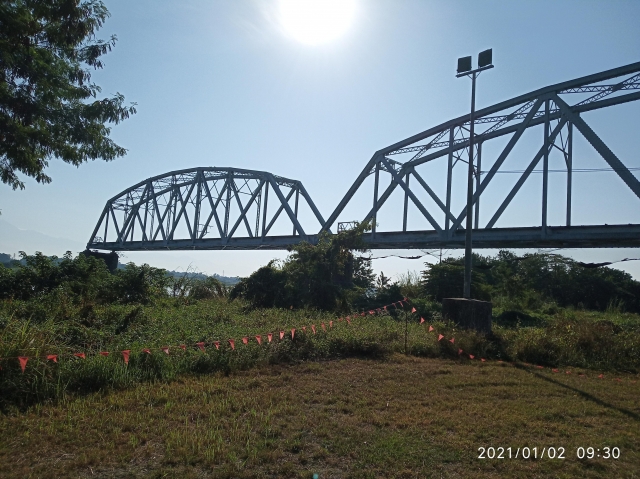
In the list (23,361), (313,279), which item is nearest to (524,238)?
(313,279)

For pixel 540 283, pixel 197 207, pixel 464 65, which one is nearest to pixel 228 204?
pixel 197 207

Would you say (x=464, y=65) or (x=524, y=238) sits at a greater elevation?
(x=464, y=65)

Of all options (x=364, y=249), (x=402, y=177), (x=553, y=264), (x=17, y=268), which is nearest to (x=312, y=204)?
(x=402, y=177)

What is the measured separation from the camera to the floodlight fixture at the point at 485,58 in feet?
41.1

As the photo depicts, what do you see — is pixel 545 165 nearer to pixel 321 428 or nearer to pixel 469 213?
pixel 469 213

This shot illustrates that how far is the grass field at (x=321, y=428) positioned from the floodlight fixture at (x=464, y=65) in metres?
8.65

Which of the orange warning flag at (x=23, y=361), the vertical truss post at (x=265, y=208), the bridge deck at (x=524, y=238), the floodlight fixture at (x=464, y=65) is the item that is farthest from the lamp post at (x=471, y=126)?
the vertical truss post at (x=265, y=208)

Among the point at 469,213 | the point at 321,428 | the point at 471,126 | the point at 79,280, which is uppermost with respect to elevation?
the point at 471,126

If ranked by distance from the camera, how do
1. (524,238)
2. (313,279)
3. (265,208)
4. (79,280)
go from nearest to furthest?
(79,280) → (313,279) → (524,238) → (265,208)

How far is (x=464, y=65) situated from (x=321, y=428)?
1101cm

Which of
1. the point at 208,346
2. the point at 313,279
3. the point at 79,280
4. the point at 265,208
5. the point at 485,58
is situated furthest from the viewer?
the point at 265,208

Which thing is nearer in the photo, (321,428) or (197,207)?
(321,428)

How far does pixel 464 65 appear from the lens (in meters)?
13.0

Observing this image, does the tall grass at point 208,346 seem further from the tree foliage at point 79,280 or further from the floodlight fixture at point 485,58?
the floodlight fixture at point 485,58
